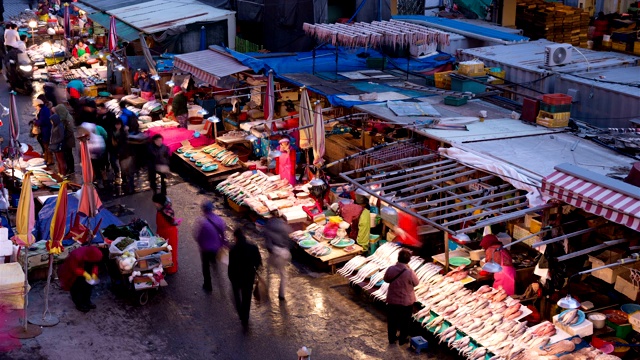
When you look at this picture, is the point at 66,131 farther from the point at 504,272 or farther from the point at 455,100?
the point at 504,272

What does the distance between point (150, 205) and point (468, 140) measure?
7.42 m

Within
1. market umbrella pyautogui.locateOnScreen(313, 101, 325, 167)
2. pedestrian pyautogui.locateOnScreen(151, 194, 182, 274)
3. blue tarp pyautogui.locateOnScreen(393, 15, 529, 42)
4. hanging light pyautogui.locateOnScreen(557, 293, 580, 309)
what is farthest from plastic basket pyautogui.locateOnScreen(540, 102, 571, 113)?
pedestrian pyautogui.locateOnScreen(151, 194, 182, 274)

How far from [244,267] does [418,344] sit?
2.89m

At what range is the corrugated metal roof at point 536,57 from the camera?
702 inches

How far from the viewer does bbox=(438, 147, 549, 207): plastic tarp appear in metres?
12.5

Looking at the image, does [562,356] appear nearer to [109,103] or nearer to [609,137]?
[609,137]

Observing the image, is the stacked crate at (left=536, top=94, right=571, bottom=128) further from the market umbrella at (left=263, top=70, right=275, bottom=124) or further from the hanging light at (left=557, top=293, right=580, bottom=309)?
the market umbrella at (left=263, top=70, right=275, bottom=124)

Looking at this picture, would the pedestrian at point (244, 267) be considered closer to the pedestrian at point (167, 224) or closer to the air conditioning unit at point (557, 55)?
the pedestrian at point (167, 224)

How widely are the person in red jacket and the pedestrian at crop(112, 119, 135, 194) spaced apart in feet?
18.4

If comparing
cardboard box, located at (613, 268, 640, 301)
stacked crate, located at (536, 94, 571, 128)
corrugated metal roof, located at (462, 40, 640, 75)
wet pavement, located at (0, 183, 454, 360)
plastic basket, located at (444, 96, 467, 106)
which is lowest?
wet pavement, located at (0, 183, 454, 360)

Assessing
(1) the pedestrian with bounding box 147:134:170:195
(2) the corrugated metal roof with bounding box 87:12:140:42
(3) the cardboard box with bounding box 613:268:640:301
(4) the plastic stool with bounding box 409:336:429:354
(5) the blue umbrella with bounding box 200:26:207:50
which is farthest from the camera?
(2) the corrugated metal roof with bounding box 87:12:140:42

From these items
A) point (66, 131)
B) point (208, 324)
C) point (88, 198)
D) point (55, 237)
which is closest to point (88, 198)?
point (88, 198)

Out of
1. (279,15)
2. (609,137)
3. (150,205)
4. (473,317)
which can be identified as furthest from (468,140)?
(279,15)

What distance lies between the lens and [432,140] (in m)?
15.4
